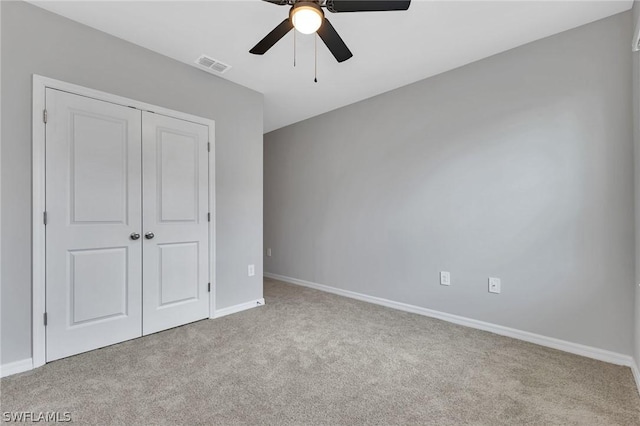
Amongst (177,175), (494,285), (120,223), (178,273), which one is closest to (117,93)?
(177,175)

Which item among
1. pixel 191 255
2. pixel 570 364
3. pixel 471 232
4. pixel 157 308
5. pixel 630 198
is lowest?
pixel 570 364

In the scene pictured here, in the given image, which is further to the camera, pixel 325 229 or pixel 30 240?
pixel 325 229

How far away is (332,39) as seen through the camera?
175cm

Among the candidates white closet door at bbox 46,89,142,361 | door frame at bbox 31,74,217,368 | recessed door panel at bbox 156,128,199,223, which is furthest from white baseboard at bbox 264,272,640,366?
door frame at bbox 31,74,217,368

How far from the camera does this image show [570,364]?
2.01 metres

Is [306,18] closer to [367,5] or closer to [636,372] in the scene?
[367,5]

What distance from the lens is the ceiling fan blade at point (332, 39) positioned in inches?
64.5

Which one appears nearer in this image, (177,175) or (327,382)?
(327,382)

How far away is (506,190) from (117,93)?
3305mm

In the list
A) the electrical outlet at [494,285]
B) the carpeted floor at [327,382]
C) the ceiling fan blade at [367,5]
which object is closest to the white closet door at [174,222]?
the carpeted floor at [327,382]

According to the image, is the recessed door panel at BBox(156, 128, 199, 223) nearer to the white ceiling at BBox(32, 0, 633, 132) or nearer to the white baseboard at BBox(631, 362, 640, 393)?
the white ceiling at BBox(32, 0, 633, 132)

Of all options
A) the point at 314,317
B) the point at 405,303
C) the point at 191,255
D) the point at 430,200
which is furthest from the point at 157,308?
the point at 430,200

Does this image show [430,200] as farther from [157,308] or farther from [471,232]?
[157,308]

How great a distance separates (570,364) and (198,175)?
131 inches
